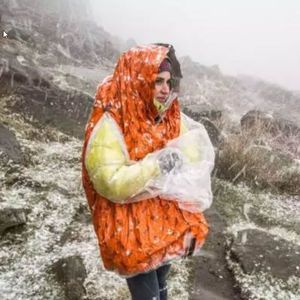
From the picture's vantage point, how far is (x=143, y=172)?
86.3 inches

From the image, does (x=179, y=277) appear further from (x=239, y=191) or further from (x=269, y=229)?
(x=239, y=191)

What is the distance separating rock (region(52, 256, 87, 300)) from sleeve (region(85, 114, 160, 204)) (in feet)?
5.85

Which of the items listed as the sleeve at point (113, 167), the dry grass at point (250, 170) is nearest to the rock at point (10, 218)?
the sleeve at point (113, 167)

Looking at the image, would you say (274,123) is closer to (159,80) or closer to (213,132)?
(213,132)

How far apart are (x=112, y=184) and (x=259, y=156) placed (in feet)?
18.0

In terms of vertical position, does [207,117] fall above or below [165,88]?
below

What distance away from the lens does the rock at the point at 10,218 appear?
4.41m

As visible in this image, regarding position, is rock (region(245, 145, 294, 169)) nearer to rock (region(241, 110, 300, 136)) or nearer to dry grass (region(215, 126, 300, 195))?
dry grass (region(215, 126, 300, 195))

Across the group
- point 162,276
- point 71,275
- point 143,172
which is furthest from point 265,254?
point 143,172

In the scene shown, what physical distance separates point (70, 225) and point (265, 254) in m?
1.85

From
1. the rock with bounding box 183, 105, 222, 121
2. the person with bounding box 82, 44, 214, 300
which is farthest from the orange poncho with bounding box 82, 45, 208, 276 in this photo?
the rock with bounding box 183, 105, 222, 121

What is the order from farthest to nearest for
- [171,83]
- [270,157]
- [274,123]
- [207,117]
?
[274,123] → [207,117] → [270,157] → [171,83]

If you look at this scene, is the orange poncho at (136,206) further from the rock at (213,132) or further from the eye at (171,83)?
the rock at (213,132)

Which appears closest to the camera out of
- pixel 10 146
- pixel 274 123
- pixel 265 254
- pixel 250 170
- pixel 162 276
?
pixel 162 276
